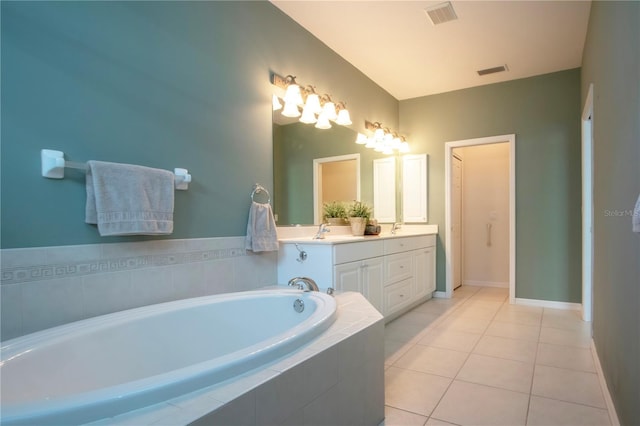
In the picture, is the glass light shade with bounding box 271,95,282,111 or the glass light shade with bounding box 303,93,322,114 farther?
the glass light shade with bounding box 303,93,322,114

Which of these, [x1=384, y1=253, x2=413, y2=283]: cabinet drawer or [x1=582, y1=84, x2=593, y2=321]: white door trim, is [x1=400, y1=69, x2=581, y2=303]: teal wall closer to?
[x1=582, y1=84, x2=593, y2=321]: white door trim

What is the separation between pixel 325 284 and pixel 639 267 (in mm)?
1616

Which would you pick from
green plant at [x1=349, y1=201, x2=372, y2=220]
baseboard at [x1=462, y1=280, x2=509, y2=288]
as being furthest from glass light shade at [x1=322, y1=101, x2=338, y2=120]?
baseboard at [x1=462, y1=280, x2=509, y2=288]

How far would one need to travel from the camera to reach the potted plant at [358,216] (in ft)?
11.2

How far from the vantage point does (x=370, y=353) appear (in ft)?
5.16

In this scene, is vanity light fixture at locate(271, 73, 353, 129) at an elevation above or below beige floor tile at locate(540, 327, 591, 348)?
above

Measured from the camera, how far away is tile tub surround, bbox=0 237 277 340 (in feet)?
4.40

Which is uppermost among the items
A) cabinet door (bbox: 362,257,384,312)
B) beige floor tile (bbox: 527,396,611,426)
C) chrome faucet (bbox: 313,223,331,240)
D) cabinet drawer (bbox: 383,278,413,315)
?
chrome faucet (bbox: 313,223,331,240)

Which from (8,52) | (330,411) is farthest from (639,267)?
(8,52)

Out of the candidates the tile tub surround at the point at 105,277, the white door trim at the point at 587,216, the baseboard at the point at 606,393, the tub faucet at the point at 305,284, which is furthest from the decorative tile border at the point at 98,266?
the white door trim at the point at 587,216

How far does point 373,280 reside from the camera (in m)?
2.92

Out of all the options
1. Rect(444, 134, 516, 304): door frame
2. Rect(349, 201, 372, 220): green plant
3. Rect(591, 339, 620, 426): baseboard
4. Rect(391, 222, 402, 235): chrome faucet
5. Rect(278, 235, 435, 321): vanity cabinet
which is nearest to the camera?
Rect(591, 339, 620, 426): baseboard

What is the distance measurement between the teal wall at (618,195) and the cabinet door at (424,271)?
5.40 ft

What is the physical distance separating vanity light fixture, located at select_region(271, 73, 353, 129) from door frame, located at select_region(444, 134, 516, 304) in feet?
5.62
